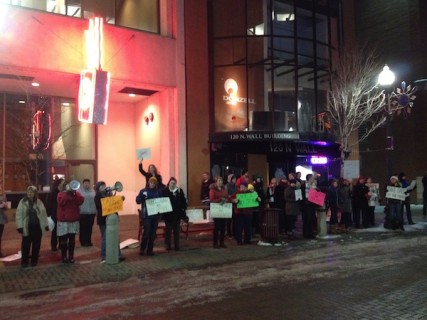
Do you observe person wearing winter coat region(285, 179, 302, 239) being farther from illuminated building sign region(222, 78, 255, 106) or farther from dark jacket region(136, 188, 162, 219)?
illuminated building sign region(222, 78, 255, 106)

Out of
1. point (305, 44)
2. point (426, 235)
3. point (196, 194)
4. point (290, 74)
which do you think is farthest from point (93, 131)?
point (426, 235)

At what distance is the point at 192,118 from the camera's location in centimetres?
1719

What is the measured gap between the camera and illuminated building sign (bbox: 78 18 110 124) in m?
14.2

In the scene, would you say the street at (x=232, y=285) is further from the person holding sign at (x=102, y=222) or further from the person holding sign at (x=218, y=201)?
the person holding sign at (x=218, y=201)

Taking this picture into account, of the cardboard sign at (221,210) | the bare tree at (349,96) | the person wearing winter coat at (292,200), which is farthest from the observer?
the bare tree at (349,96)

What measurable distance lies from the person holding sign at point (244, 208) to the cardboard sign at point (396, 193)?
550 centimetres

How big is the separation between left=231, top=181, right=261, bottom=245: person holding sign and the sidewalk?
1.18 feet

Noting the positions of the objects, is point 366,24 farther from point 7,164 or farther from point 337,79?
point 7,164

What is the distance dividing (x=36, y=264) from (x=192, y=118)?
900 centimetres

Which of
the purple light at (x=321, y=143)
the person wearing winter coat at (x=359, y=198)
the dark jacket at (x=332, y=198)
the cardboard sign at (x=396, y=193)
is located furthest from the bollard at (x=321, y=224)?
the purple light at (x=321, y=143)

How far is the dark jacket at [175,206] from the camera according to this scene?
11.1 m

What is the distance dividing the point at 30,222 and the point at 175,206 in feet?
11.4

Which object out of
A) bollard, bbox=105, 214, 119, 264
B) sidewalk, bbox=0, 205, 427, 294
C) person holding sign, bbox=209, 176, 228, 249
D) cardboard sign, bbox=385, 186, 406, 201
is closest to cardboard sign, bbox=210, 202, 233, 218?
person holding sign, bbox=209, 176, 228, 249

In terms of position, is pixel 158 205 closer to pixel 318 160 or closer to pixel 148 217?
pixel 148 217
